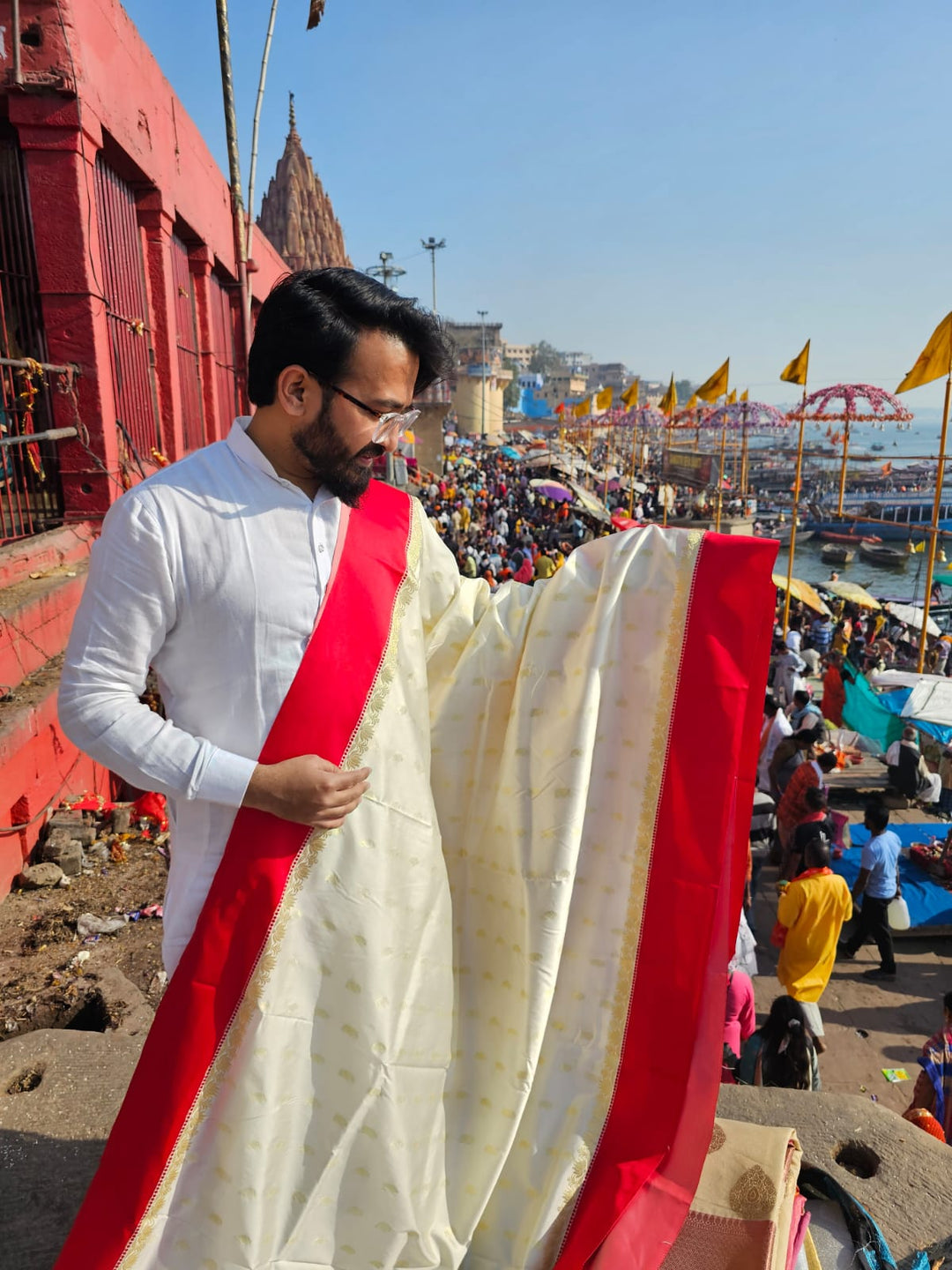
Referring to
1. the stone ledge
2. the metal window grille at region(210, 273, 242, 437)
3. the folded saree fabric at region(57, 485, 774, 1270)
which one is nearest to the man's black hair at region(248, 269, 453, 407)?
the folded saree fabric at region(57, 485, 774, 1270)

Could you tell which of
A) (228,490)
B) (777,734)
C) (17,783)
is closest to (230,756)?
(228,490)

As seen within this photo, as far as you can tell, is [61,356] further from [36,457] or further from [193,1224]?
[193,1224]

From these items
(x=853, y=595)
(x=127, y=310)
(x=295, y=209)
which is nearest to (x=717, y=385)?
(x=853, y=595)

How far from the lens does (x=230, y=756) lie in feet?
4.06

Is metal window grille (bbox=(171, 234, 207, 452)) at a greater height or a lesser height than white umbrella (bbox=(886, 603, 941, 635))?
greater

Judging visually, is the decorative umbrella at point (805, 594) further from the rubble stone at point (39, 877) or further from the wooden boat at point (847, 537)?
the wooden boat at point (847, 537)

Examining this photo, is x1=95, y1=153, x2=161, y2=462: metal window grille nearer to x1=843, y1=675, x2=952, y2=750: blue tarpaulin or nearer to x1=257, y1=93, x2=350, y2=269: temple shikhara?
x1=843, y1=675, x2=952, y2=750: blue tarpaulin

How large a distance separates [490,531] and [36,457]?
1554cm

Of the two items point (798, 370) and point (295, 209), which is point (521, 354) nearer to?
point (295, 209)

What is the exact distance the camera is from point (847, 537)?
40031mm

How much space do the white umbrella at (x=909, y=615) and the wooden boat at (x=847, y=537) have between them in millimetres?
24277

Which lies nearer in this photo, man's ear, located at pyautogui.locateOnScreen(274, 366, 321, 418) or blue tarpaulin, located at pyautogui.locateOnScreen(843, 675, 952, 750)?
man's ear, located at pyautogui.locateOnScreen(274, 366, 321, 418)

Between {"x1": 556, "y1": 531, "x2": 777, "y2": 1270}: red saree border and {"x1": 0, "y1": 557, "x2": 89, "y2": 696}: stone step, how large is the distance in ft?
9.36

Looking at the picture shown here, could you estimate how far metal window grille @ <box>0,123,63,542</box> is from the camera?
202 inches
